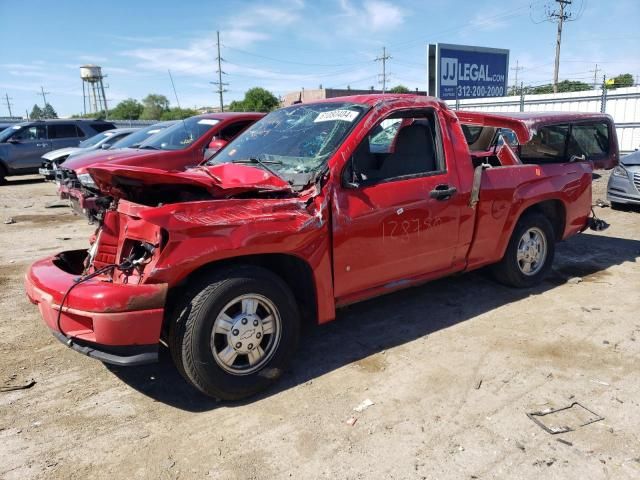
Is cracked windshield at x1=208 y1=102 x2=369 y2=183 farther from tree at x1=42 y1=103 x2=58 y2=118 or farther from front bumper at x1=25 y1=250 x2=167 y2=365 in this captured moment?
tree at x1=42 y1=103 x2=58 y2=118

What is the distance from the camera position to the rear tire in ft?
16.5

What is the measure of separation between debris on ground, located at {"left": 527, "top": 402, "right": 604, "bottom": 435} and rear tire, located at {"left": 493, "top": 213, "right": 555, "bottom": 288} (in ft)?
6.81

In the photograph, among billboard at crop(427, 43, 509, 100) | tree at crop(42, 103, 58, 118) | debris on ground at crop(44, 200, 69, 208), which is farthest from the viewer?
tree at crop(42, 103, 58, 118)

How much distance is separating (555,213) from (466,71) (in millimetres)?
14720

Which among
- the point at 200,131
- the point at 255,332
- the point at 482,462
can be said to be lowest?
the point at 482,462

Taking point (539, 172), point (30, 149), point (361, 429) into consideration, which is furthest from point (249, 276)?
point (30, 149)

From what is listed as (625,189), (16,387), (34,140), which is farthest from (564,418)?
(34,140)

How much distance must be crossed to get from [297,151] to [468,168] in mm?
1515

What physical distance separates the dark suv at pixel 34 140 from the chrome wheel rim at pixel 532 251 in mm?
15247

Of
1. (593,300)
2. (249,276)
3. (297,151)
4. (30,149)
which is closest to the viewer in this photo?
(249,276)

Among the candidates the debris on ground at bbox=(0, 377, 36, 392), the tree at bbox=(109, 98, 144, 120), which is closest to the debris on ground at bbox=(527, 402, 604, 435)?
the debris on ground at bbox=(0, 377, 36, 392)

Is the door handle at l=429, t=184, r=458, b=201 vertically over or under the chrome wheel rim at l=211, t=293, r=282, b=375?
over

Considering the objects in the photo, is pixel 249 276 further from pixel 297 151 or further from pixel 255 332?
pixel 297 151

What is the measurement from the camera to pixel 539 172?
505cm
